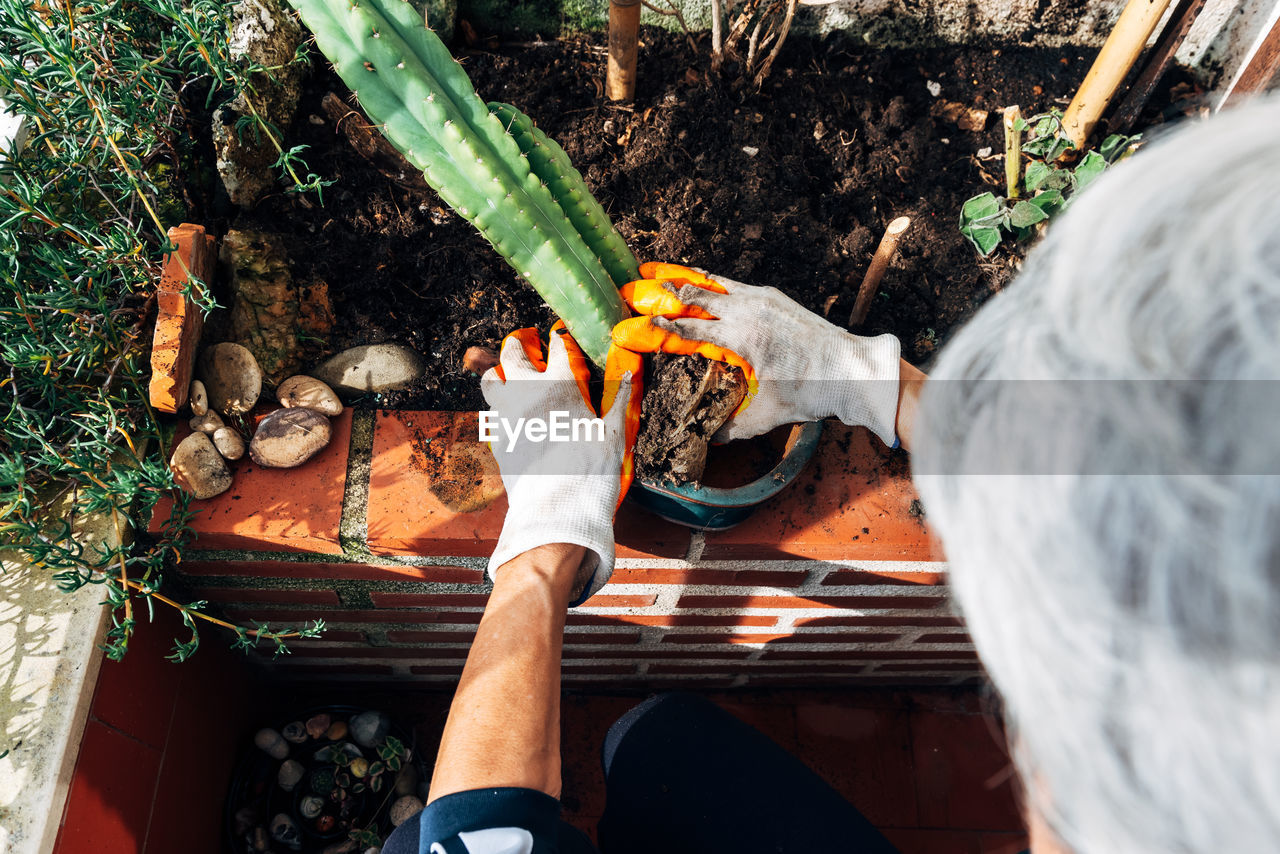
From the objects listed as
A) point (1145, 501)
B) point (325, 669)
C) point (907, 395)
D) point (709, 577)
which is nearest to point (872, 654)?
point (709, 577)

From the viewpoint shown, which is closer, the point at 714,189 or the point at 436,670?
the point at 714,189

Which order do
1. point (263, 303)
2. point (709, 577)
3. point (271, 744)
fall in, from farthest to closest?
point (271, 744)
point (709, 577)
point (263, 303)

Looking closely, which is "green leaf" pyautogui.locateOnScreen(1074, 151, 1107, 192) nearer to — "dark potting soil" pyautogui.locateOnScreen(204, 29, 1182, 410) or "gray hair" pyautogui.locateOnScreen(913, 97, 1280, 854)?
"dark potting soil" pyautogui.locateOnScreen(204, 29, 1182, 410)

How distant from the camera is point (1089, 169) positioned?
1.33m

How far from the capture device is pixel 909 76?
62.5 inches

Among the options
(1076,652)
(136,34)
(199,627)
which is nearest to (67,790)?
(199,627)

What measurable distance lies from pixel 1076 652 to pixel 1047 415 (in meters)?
0.16

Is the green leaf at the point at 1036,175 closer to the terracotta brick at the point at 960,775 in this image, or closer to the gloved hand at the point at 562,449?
the gloved hand at the point at 562,449

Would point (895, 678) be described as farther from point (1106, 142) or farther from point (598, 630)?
point (1106, 142)

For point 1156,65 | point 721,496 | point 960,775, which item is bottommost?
point 960,775

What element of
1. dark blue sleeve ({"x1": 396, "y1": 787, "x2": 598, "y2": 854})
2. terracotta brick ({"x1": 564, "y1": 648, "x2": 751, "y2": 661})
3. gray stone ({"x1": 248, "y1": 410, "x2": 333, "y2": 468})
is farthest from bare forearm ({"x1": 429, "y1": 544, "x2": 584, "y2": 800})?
terracotta brick ({"x1": 564, "y1": 648, "x2": 751, "y2": 661})

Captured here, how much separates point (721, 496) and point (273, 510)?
0.69m

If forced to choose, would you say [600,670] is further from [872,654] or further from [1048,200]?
[1048,200]

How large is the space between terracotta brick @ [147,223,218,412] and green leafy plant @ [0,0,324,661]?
27 mm
